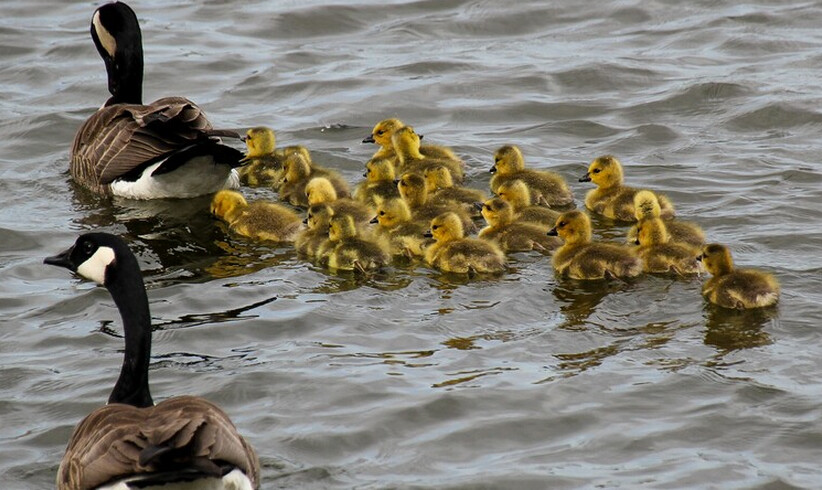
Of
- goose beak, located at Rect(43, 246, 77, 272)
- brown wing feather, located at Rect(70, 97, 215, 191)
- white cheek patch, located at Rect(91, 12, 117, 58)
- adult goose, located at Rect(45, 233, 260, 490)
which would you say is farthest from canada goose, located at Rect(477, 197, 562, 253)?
white cheek patch, located at Rect(91, 12, 117, 58)

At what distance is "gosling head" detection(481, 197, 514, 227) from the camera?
9.72m

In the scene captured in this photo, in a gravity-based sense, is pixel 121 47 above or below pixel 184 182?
above

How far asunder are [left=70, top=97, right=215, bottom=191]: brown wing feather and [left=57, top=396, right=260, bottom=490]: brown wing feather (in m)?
4.79

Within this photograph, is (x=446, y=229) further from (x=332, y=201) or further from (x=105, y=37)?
(x=105, y=37)

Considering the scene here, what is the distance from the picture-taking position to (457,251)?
916 centimetres

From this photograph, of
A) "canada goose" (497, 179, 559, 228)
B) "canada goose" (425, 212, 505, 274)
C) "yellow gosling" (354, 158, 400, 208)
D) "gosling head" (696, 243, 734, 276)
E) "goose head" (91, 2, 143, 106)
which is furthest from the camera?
"goose head" (91, 2, 143, 106)

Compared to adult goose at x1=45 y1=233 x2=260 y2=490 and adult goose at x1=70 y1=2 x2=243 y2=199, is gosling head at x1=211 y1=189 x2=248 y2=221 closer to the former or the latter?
adult goose at x1=70 y1=2 x2=243 y2=199

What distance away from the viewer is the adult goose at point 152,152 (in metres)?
10.7

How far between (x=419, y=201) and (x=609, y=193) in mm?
1390

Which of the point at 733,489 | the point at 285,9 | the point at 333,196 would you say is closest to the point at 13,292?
the point at 333,196

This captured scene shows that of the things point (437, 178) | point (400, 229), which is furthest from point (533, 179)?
point (400, 229)

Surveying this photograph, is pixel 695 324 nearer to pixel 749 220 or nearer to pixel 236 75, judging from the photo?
pixel 749 220

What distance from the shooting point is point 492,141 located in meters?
12.5

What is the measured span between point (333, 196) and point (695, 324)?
310 cm
